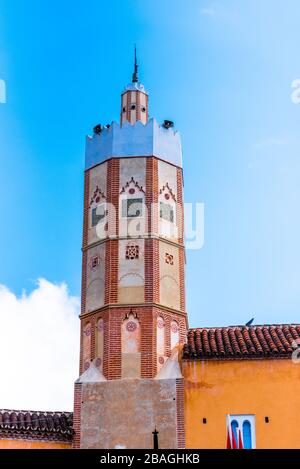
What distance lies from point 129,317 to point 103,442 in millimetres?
3732

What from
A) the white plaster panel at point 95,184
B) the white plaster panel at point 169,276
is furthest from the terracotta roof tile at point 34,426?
the white plaster panel at point 95,184

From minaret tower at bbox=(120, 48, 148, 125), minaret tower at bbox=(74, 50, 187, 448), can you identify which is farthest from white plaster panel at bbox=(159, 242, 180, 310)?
minaret tower at bbox=(120, 48, 148, 125)

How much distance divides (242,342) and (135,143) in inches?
289

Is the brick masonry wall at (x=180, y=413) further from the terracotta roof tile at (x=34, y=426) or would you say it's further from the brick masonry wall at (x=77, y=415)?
the terracotta roof tile at (x=34, y=426)

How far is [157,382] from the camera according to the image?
2314cm

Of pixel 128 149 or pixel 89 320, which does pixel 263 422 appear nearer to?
pixel 89 320

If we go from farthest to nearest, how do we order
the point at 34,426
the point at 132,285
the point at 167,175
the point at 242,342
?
the point at 167,175 → the point at 132,285 → the point at 242,342 → the point at 34,426

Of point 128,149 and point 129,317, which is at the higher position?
point 128,149

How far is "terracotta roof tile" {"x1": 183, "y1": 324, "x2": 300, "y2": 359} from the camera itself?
2325cm

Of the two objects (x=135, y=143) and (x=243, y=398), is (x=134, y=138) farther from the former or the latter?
(x=243, y=398)

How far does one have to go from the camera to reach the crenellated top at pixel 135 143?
26.2 m

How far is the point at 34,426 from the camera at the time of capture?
2277 cm

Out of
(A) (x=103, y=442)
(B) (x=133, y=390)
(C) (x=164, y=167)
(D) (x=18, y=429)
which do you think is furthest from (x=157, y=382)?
(C) (x=164, y=167)

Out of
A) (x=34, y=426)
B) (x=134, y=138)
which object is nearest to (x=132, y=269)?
(x=134, y=138)
